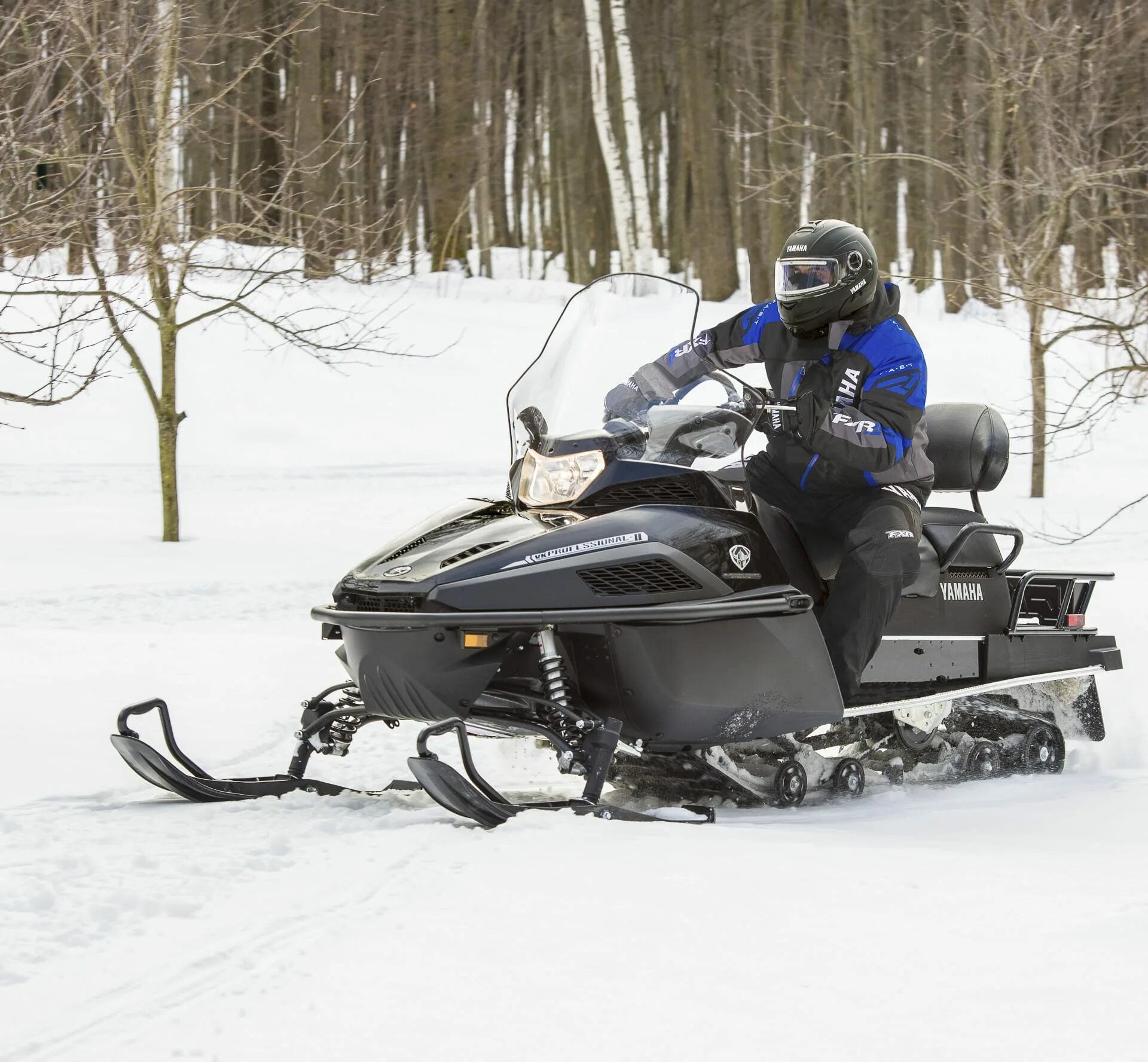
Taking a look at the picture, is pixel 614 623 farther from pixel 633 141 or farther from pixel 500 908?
pixel 633 141

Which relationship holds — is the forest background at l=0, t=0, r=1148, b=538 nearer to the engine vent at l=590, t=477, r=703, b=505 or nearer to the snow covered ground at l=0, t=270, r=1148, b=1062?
the snow covered ground at l=0, t=270, r=1148, b=1062

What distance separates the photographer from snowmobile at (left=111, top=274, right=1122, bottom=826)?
13.2 ft

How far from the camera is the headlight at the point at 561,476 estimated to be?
14.1 ft

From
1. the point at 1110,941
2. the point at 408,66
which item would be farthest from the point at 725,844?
the point at 408,66

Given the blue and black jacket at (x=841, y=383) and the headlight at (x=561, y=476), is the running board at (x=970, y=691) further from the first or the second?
the headlight at (x=561, y=476)

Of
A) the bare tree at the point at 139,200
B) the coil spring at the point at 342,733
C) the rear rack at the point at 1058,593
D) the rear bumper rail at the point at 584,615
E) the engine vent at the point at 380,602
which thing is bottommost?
the coil spring at the point at 342,733

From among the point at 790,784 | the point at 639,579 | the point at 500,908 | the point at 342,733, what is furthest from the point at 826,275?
the point at 500,908

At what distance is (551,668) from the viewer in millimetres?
4121

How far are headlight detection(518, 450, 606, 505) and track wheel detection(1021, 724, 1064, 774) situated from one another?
2.36 m

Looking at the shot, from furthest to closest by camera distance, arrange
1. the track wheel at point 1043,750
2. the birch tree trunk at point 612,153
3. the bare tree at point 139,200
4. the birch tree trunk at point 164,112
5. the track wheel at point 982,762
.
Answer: the birch tree trunk at point 612,153 < the birch tree trunk at point 164,112 < the bare tree at point 139,200 < the track wheel at point 1043,750 < the track wheel at point 982,762

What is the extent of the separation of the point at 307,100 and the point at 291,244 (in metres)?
11.1

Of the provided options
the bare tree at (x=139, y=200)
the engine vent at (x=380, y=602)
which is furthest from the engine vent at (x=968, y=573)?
the bare tree at (x=139, y=200)

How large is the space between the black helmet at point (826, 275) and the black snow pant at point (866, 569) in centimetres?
58

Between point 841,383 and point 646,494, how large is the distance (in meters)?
0.75
